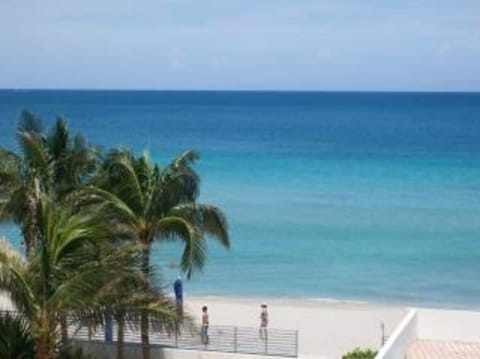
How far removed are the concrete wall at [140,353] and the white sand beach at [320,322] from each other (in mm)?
2079

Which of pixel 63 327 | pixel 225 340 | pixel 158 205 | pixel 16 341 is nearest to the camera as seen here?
pixel 63 327

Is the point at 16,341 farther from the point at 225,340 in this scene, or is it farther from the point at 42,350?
the point at 225,340

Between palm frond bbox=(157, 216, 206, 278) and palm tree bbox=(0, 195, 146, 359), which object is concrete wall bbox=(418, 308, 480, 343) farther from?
palm tree bbox=(0, 195, 146, 359)

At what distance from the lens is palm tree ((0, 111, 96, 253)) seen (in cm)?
1678

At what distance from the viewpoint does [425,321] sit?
62.4ft

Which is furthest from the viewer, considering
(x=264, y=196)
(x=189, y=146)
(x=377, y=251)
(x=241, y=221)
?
(x=189, y=146)

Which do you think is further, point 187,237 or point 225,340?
point 225,340

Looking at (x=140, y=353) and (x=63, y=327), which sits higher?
(x=140, y=353)

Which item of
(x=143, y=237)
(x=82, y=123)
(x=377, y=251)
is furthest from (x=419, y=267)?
(x=82, y=123)

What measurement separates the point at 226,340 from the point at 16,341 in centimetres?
845

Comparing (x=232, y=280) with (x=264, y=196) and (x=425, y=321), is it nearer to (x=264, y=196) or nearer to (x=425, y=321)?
(x=425, y=321)

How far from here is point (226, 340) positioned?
65.4 feet

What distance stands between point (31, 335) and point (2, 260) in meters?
1.22

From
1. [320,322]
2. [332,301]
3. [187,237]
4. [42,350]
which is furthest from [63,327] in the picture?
[332,301]
